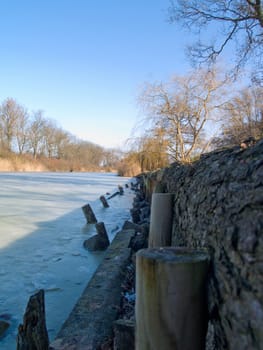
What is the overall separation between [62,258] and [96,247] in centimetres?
77

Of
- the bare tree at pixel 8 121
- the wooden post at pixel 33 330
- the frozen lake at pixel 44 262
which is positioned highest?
the bare tree at pixel 8 121

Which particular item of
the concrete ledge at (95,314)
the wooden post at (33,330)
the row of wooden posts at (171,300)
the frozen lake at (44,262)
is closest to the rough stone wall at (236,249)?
the row of wooden posts at (171,300)

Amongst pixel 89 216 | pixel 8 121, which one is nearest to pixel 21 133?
pixel 8 121

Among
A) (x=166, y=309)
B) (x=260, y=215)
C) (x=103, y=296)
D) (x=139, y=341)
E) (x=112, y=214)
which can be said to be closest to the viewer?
(x=260, y=215)

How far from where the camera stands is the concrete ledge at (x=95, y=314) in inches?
79.6

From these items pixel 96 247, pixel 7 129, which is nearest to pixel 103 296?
pixel 96 247

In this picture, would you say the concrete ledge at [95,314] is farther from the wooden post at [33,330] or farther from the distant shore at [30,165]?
the distant shore at [30,165]

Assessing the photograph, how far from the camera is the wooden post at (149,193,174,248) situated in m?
2.86

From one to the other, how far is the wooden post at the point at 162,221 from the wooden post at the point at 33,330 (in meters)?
1.27

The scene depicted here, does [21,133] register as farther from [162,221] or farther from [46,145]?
[162,221]

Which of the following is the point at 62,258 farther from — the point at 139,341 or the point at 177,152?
the point at 177,152

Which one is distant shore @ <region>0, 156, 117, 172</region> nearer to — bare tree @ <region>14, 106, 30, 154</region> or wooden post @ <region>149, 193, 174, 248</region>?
→ bare tree @ <region>14, 106, 30, 154</region>

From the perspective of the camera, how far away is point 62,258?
475cm

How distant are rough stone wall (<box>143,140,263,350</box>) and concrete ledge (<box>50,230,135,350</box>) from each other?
0.99 m
